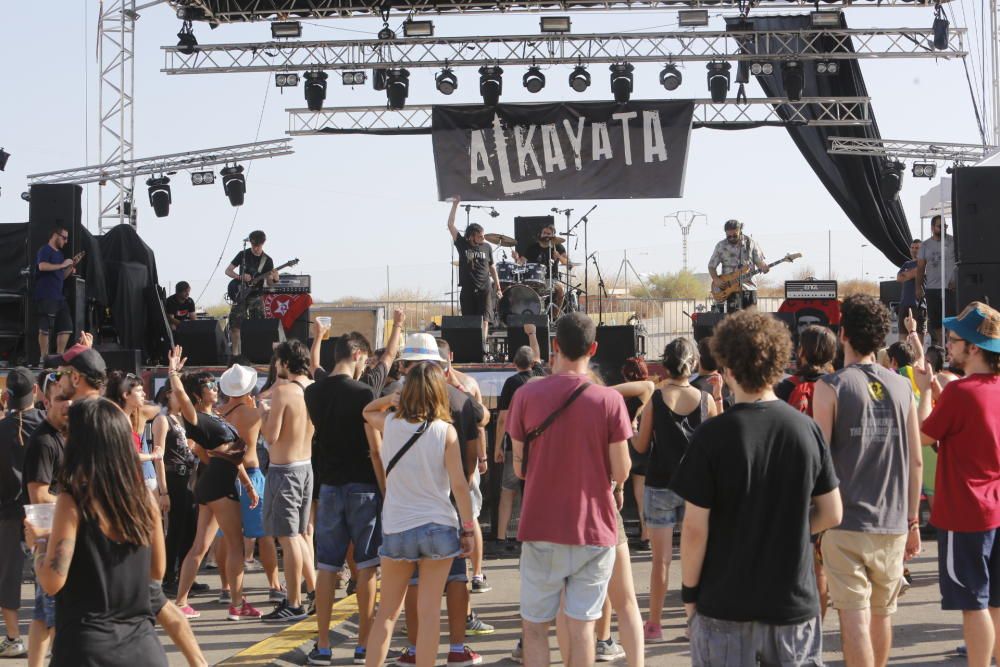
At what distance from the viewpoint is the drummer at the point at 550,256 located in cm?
1631

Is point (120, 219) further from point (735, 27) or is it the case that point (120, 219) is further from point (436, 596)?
point (436, 596)

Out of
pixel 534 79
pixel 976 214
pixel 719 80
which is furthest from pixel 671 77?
pixel 976 214

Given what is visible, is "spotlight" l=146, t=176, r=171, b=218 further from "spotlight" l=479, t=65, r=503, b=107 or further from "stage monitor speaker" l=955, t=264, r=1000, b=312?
"stage monitor speaker" l=955, t=264, r=1000, b=312

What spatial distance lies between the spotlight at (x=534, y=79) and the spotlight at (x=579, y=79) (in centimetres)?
42

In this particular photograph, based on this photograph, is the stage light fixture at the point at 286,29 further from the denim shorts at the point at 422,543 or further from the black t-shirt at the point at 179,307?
the denim shorts at the point at 422,543

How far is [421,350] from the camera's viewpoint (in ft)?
19.7

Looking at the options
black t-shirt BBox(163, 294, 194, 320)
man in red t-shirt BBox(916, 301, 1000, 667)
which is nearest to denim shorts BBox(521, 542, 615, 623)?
man in red t-shirt BBox(916, 301, 1000, 667)

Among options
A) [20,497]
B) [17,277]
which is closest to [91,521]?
[20,497]

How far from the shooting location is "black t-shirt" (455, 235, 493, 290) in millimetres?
14914

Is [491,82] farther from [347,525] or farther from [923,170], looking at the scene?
[347,525]

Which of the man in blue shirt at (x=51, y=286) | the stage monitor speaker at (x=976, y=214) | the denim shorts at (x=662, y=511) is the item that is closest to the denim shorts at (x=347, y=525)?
the denim shorts at (x=662, y=511)

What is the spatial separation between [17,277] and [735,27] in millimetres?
10736

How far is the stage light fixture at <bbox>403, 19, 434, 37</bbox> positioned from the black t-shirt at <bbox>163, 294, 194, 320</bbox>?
4.84 metres

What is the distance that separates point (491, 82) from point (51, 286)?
6.50 m
